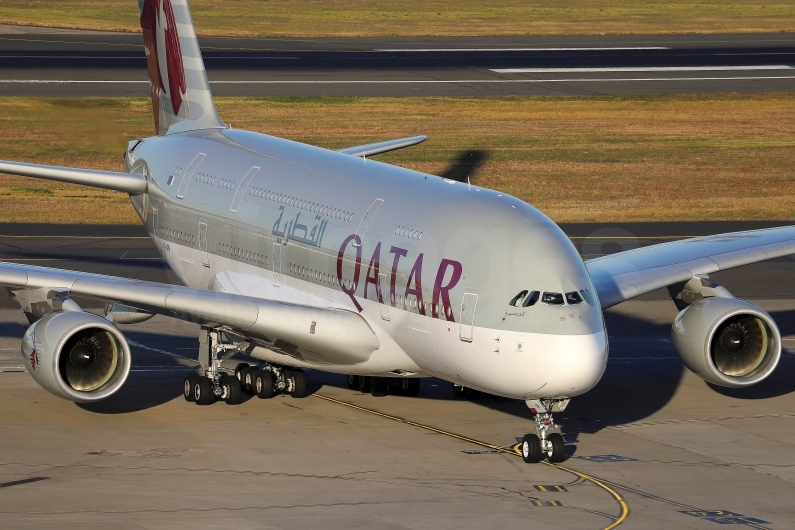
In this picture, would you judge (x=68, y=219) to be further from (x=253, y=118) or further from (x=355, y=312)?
(x=355, y=312)

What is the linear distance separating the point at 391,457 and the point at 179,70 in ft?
53.5

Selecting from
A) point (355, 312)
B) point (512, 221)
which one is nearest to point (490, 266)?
point (512, 221)

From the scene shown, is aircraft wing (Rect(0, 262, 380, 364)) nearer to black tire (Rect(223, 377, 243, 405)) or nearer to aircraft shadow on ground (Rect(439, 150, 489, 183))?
black tire (Rect(223, 377, 243, 405))

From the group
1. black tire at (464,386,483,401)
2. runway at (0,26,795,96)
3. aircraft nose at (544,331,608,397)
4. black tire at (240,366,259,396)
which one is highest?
runway at (0,26,795,96)

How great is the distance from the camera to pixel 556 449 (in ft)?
82.7

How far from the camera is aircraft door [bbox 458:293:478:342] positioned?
81.4 ft

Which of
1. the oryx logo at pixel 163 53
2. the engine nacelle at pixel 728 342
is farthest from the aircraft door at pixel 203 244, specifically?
the engine nacelle at pixel 728 342

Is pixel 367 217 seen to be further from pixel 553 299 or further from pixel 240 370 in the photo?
pixel 553 299

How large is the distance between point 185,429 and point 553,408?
759 centimetres

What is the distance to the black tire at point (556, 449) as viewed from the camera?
25.2 meters

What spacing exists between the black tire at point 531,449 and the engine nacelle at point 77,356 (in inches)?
307

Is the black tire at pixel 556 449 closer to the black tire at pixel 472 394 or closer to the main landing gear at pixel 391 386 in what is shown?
the black tire at pixel 472 394

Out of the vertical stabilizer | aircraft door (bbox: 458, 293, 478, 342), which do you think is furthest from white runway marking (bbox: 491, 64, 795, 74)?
aircraft door (bbox: 458, 293, 478, 342)

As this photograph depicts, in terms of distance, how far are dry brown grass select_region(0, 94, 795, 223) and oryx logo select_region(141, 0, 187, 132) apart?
11.4m
